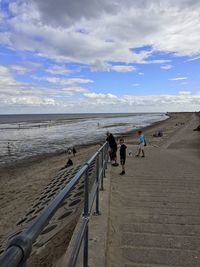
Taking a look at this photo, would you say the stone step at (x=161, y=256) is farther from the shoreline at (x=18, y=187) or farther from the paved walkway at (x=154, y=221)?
the shoreline at (x=18, y=187)

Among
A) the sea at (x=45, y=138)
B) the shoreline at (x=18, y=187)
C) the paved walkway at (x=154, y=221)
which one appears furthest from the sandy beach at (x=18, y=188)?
the paved walkway at (x=154, y=221)

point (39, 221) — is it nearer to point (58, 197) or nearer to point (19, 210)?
point (58, 197)

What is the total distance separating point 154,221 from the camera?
19.4ft

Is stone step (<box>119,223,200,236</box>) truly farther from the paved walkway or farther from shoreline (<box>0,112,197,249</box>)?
shoreline (<box>0,112,197,249</box>)

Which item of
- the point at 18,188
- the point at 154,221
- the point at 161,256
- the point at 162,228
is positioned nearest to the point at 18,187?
the point at 18,188

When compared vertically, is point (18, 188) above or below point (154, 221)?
below

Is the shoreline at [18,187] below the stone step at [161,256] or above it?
below

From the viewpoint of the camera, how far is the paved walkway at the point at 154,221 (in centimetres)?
449

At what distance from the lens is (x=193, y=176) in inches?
416

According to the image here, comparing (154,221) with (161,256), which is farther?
(154,221)

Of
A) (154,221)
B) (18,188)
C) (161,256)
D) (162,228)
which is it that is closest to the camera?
(161,256)

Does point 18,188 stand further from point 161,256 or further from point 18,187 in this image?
point 161,256

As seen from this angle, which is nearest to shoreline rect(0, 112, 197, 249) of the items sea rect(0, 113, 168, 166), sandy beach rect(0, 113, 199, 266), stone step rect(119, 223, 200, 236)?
sandy beach rect(0, 113, 199, 266)

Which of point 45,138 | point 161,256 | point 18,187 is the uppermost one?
point 161,256
